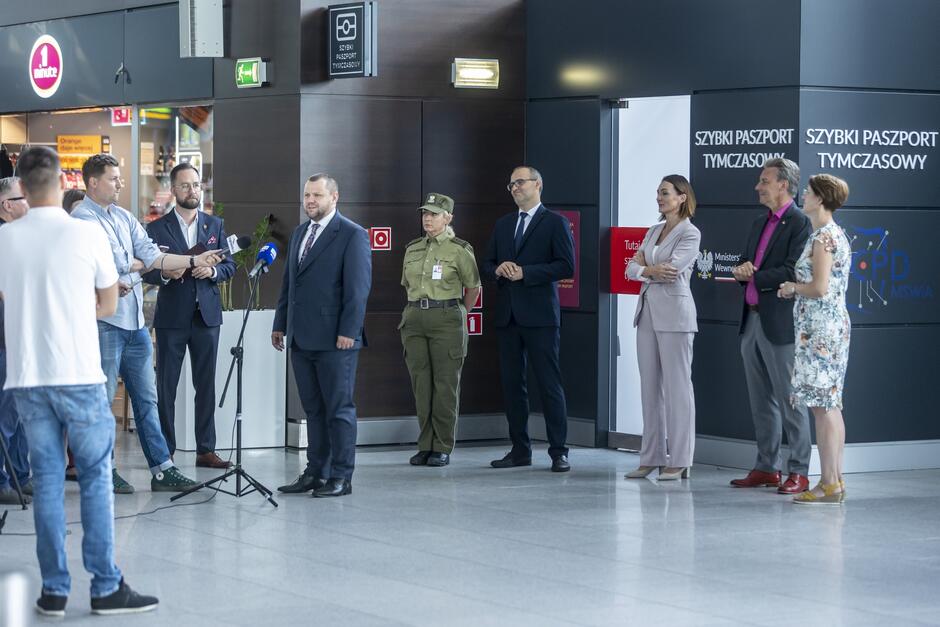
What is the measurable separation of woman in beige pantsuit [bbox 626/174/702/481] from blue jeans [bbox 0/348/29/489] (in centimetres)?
374

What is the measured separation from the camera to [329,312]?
8.19m

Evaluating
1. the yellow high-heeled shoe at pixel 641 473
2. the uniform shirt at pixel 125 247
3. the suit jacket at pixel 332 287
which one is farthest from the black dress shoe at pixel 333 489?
the yellow high-heeled shoe at pixel 641 473

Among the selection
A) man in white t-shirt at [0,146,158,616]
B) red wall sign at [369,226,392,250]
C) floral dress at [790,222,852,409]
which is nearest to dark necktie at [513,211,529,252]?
red wall sign at [369,226,392,250]

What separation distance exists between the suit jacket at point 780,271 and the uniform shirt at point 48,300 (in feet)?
14.3

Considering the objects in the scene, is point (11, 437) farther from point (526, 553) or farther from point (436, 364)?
point (526, 553)

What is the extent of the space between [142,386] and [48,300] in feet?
9.89

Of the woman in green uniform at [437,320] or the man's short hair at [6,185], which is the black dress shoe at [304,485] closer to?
the woman in green uniform at [437,320]

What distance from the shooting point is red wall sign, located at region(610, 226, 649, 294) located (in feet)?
33.2

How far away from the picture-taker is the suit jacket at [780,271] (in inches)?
332

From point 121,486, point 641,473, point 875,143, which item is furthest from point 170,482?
point 875,143

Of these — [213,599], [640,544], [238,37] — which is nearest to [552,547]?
[640,544]

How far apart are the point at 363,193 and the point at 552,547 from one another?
4111 mm

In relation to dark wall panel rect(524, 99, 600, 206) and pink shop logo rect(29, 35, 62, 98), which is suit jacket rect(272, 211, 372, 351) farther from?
pink shop logo rect(29, 35, 62, 98)

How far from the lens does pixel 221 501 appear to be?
320 inches
